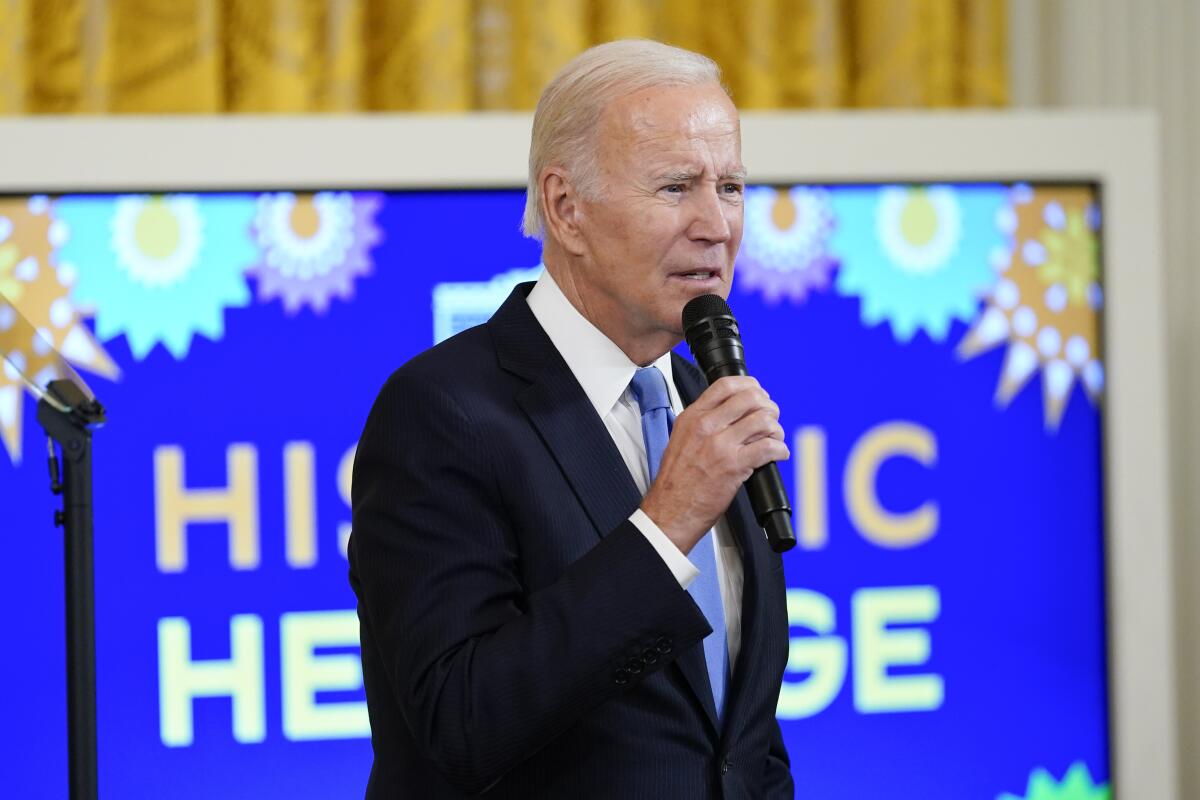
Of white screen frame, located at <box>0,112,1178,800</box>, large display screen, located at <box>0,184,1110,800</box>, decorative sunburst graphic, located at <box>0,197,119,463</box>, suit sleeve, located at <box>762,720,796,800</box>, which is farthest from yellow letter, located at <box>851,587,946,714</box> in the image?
decorative sunburst graphic, located at <box>0,197,119,463</box>

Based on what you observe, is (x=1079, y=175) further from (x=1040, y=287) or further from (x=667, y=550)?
(x=667, y=550)

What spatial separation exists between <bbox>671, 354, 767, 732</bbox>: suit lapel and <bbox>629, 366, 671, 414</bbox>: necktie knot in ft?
0.35

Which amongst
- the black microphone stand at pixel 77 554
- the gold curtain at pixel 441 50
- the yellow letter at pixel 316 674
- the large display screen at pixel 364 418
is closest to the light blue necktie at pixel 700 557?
the black microphone stand at pixel 77 554

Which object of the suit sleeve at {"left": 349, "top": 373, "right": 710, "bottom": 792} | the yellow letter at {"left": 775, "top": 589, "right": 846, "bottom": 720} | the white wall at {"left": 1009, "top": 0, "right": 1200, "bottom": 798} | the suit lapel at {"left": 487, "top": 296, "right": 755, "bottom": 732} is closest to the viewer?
the suit sleeve at {"left": 349, "top": 373, "right": 710, "bottom": 792}

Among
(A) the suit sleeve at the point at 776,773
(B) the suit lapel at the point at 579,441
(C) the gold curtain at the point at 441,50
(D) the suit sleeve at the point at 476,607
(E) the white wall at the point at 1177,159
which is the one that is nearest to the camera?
(D) the suit sleeve at the point at 476,607

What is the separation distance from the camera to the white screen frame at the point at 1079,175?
180cm

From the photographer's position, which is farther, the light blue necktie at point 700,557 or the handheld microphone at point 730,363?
the light blue necktie at point 700,557

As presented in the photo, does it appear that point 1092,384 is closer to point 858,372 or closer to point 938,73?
point 858,372

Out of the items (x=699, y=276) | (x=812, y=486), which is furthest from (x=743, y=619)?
(x=812, y=486)

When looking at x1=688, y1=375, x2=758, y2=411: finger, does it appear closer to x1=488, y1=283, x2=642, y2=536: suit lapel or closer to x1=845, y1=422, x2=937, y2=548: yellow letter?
x1=488, y1=283, x2=642, y2=536: suit lapel

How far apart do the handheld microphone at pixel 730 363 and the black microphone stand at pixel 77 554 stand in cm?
62

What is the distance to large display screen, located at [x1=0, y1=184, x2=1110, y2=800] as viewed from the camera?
1.79 m

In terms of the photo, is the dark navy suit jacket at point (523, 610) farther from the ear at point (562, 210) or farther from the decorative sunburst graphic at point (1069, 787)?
the decorative sunburst graphic at point (1069, 787)

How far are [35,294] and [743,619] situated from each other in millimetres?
1143
